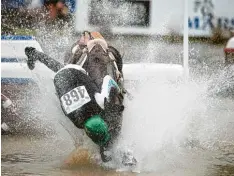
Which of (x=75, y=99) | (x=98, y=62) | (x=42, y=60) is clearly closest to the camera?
(x=75, y=99)

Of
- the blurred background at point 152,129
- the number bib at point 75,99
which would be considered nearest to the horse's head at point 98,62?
the number bib at point 75,99

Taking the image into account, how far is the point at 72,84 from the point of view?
751 cm

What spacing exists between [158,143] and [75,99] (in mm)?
1207

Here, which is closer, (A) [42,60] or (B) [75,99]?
(B) [75,99]

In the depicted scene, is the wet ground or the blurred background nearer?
the wet ground

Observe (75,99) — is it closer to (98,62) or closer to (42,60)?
(98,62)

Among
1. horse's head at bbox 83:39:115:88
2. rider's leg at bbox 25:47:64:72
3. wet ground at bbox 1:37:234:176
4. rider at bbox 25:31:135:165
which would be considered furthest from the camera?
rider's leg at bbox 25:47:64:72

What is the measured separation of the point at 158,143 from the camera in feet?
27.0

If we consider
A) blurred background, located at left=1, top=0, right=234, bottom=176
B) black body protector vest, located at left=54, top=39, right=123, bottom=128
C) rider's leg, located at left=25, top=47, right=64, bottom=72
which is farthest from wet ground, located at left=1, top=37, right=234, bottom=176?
black body protector vest, located at left=54, top=39, right=123, bottom=128

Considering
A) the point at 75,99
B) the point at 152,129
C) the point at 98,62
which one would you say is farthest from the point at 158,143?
the point at 75,99

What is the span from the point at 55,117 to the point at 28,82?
174cm

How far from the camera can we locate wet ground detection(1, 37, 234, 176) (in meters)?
7.79

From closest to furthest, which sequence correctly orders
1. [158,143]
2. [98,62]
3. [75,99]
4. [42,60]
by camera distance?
1. [75,99]
2. [98,62]
3. [42,60]
4. [158,143]

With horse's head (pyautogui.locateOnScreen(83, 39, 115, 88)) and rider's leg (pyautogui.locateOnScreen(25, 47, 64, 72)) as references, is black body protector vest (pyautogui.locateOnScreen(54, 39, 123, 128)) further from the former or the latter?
rider's leg (pyautogui.locateOnScreen(25, 47, 64, 72))
